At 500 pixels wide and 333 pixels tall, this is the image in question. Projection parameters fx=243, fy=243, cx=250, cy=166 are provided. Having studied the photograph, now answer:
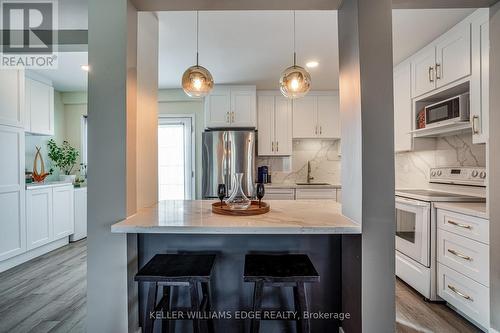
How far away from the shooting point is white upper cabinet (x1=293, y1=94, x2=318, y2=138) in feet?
13.0

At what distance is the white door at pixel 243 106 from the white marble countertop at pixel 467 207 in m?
2.58

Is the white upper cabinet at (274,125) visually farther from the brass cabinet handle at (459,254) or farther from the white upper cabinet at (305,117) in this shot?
the brass cabinet handle at (459,254)

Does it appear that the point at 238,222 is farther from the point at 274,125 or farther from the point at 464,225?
the point at 274,125

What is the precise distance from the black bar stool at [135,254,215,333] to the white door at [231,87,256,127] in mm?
2653

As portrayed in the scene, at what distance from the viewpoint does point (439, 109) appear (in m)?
2.35

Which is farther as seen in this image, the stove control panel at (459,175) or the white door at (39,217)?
the white door at (39,217)

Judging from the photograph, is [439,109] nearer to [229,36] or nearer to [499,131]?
[499,131]

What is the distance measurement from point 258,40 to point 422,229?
7.89 feet

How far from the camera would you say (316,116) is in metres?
3.97

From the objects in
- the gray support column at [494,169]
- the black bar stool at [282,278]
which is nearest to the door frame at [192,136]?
the black bar stool at [282,278]

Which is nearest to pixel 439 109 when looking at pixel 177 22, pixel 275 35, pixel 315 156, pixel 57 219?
pixel 275 35

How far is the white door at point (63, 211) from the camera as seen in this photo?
3461 millimetres

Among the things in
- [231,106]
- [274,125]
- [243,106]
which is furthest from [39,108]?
[274,125]

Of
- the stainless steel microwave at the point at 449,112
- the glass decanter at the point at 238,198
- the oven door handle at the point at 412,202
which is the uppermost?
the stainless steel microwave at the point at 449,112
